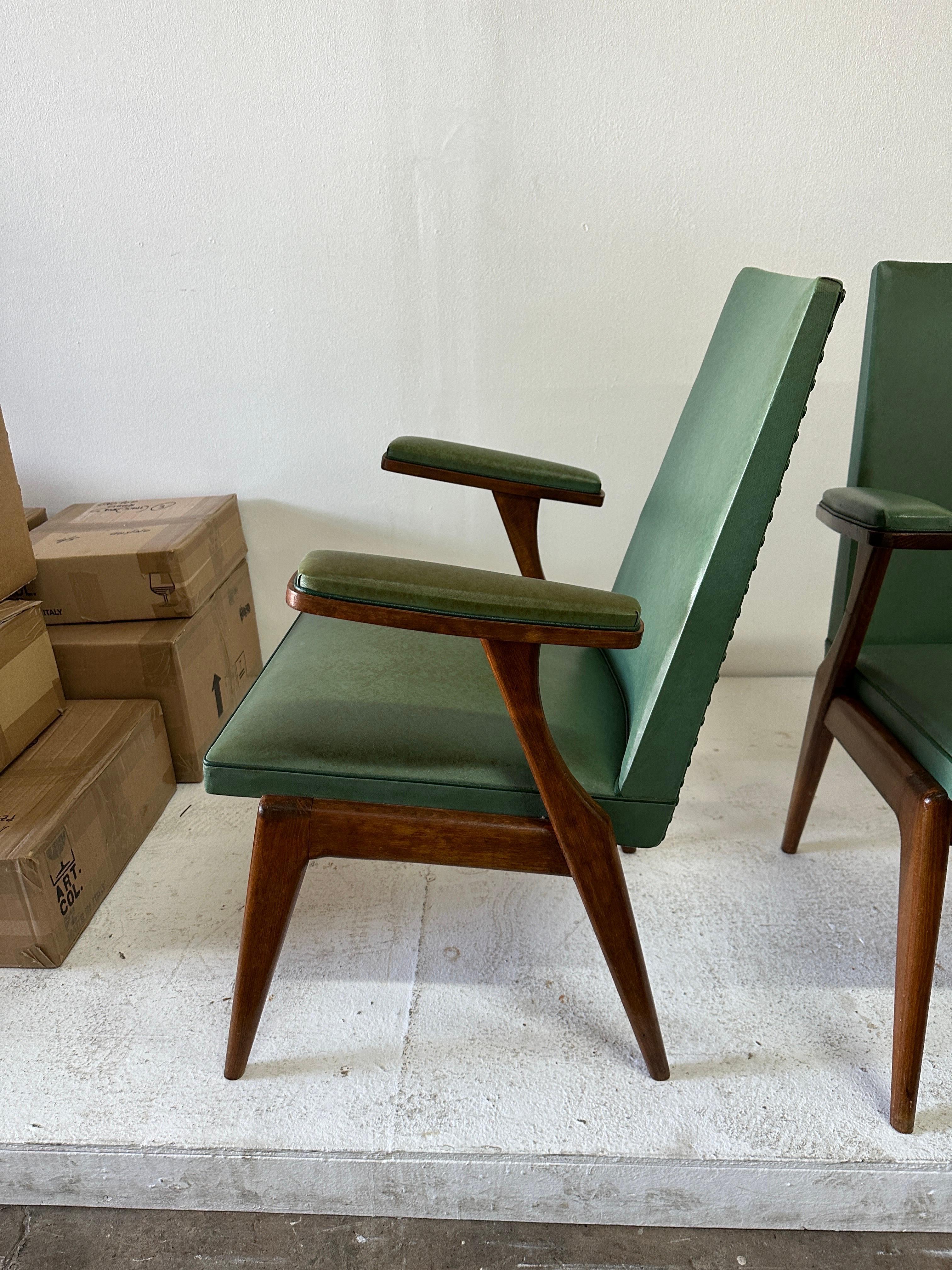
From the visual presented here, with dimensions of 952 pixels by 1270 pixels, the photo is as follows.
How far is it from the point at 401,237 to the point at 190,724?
111cm

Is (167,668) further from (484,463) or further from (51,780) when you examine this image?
(484,463)

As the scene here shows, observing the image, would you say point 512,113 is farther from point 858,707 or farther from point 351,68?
point 858,707

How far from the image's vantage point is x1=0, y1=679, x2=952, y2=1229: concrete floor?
1051mm

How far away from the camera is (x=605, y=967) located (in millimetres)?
1340

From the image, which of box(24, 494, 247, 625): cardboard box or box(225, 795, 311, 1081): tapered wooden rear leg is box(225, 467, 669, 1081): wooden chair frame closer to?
box(225, 795, 311, 1081): tapered wooden rear leg

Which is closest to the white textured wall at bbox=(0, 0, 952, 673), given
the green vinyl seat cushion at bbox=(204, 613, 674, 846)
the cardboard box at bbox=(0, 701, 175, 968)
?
the cardboard box at bbox=(0, 701, 175, 968)

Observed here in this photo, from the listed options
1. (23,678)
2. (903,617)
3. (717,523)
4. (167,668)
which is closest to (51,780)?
(23,678)

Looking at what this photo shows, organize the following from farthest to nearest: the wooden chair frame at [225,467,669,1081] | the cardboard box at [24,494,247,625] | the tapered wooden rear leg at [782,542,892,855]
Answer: the cardboard box at [24,494,247,625]
the tapered wooden rear leg at [782,542,892,855]
the wooden chair frame at [225,467,669,1081]

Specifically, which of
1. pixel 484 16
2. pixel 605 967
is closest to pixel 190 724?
pixel 605 967

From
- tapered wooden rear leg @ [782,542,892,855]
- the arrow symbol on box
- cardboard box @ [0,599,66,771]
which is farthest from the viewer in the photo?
the arrow symbol on box

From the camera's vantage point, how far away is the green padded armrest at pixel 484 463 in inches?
53.8

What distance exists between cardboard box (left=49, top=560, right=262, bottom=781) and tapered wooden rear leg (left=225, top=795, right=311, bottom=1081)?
2.15 feet

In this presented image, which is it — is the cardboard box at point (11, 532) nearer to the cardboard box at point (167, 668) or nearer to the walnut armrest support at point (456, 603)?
the cardboard box at point (167, 668)

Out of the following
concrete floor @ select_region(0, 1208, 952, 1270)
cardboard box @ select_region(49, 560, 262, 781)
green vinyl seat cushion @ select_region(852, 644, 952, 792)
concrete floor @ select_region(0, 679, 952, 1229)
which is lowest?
concrete floor @ select_region(0, 1208, 952, 1270)
